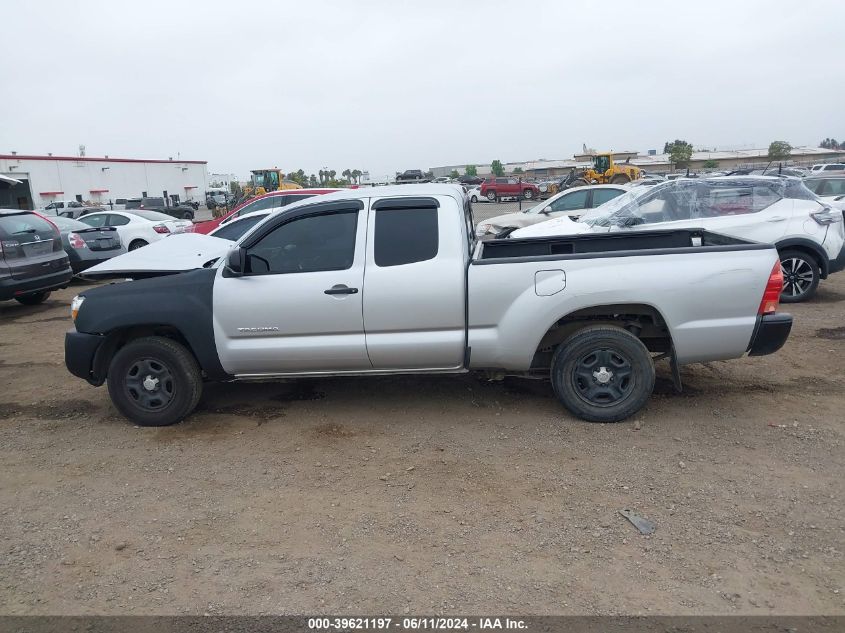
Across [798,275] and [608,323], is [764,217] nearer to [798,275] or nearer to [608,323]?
[798,275]

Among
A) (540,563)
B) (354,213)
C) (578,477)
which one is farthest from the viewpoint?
(354,213)

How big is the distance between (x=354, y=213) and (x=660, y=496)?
9.90ft

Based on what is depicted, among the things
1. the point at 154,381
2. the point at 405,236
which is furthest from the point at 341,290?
the point at 154,381

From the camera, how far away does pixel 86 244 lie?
13031 millimetres

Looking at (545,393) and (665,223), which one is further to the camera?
(665,223)

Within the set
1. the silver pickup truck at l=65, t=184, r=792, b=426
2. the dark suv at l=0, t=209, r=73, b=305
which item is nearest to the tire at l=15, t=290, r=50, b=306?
the dark suv at l=0, t=209, r=73, b=305

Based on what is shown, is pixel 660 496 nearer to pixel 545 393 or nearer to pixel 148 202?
pixel 545 393

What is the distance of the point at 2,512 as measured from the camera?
164 inches

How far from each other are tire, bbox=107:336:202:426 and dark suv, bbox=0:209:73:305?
215 inches

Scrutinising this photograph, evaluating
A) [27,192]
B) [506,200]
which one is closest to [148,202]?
[27,192]

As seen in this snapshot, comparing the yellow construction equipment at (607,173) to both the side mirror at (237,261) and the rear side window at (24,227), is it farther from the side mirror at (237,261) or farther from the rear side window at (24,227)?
the side mirror at (237,261)

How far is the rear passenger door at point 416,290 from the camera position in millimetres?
4938

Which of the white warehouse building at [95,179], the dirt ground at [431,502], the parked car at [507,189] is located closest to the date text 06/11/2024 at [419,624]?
the dirt ground at [431,502]

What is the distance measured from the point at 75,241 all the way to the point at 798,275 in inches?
498
